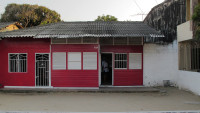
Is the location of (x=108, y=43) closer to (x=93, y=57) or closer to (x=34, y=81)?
(x=93, y=57)

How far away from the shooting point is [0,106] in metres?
7.61

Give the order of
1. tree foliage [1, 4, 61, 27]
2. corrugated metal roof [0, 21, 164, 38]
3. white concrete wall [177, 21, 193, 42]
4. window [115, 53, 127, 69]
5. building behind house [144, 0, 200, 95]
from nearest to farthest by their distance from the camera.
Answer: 1. white concrete wall [177, 21, 193, 42]
2. building behind house [144, 0, 200, 95]
3. corrugated metal roof [0, 21, 164, 38]
4. window [115, 53, 127, 69]
5. tree foliage [1, 4, 61, 27]

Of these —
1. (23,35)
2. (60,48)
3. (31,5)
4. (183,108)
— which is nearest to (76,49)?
(60,48)

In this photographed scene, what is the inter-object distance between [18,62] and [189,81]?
9754 millimetres

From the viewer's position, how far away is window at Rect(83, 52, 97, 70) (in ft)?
35.4

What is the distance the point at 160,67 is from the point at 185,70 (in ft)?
4.97

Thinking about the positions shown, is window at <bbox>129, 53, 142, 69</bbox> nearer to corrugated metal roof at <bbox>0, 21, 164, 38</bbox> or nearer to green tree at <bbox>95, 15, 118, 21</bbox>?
corrugated metal roof at <bbox>0, 21, 164, 38</bbox>

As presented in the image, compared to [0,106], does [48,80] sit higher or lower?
higher

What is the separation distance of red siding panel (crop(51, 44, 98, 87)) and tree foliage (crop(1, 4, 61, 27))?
682 inches

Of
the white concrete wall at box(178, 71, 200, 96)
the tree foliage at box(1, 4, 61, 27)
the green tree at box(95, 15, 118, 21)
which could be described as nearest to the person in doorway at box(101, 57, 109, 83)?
the white concrete wall at box(178, 71, 200, 96)

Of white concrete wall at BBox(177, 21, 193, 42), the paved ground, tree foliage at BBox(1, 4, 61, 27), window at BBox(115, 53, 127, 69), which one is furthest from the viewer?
tree foliage at BBox(1, 4, 61, 27)

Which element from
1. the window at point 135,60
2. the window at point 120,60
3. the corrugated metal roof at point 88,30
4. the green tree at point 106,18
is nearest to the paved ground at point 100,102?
the window at point 135,60

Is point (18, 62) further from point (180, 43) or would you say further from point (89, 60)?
point (180, 43)

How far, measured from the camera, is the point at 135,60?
1160 centimetres
